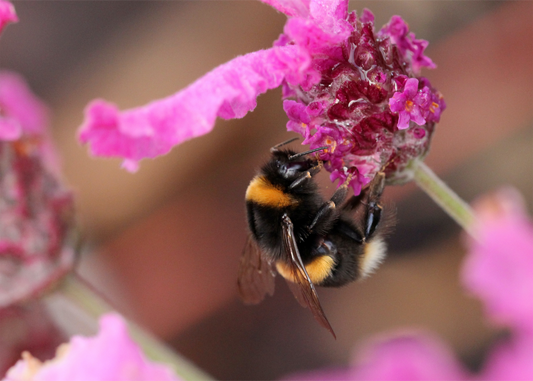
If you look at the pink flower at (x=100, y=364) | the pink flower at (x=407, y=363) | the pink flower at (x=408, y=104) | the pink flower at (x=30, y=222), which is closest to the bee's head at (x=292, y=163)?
the pink flower at (x=408, y=104)

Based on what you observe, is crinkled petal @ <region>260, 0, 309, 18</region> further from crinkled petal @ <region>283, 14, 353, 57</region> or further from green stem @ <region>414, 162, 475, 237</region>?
green stem @ <region>414, 162, 475, 237</region>

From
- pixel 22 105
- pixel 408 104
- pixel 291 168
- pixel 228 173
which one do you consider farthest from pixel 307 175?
pixel 228 173

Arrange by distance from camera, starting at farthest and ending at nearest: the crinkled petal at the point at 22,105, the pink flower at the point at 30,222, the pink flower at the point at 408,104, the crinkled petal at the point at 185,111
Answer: the crinkled petal at the point at 22,105 < the pink flower at the point at 30,222 < the pink flower at the point at 408,104 < the crinkled petal at the point at 185,111

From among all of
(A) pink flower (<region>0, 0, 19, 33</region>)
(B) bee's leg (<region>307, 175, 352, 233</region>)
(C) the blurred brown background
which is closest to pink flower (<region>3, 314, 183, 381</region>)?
(B) bee's leg (<region>307, 175, 352, 233</region>)

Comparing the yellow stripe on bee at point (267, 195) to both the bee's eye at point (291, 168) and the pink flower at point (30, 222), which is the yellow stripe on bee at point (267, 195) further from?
the pink flower at point (30, 222)

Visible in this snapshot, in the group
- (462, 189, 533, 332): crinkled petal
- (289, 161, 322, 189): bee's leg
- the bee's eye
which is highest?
the bee's eye

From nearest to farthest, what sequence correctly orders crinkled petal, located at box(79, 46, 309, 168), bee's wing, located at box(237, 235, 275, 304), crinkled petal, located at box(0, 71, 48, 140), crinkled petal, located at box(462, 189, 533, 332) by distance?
A: crinkled petal, located at box(79, 46, 309, 168) < bee's wing, located at box(237, 235, 275, 304) < crinkled petal, located at box(462, 189, 533, 332) < crinkled petal, located at box(0, 71, 48, 140)

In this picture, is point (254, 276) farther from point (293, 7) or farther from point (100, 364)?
point (293, 7)

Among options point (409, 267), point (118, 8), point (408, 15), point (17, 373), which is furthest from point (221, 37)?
point (17, 373)
